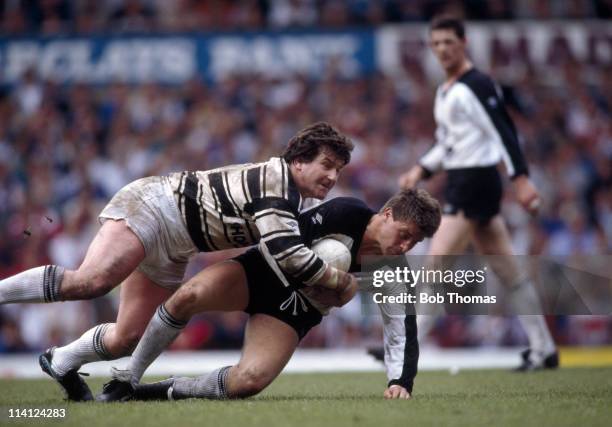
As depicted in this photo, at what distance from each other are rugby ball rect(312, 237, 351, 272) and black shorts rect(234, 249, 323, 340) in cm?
30

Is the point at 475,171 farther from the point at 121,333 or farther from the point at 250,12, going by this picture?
the point at 250,12

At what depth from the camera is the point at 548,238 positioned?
13203mm

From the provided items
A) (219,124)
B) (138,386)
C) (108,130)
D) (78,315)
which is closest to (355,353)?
(78,315)

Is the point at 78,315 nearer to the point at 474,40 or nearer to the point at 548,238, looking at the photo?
the point at 548,238

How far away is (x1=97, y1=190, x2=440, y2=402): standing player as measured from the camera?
19.0 ft

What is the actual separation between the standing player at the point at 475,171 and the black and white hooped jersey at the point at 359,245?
2.06 metres

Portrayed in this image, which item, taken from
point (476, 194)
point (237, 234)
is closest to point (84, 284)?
point (237, 234)

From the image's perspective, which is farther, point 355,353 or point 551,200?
point 551,200

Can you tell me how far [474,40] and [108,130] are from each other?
208 inches

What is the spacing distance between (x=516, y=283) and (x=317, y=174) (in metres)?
3.01

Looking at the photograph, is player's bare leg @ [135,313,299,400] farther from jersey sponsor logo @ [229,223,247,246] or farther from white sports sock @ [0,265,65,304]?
white sports sock @ [0,265,65,304]

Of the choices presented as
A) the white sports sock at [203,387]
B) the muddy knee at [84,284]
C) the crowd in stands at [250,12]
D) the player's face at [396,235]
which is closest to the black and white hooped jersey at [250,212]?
the player's face at [396,235]

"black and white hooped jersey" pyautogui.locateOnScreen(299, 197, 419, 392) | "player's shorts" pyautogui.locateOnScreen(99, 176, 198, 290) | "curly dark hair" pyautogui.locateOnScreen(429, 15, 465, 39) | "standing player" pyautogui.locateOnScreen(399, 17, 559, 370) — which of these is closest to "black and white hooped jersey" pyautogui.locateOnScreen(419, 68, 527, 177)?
"standing player" pyautogui.locateOnScreen(399, 17, 559, 370)

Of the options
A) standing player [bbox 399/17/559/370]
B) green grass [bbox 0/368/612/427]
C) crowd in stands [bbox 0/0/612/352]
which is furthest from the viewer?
crowd in stands [bbox 0/0/612/352]
